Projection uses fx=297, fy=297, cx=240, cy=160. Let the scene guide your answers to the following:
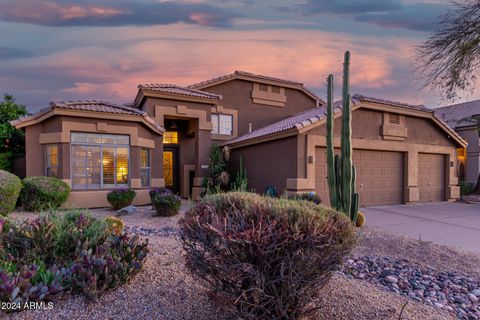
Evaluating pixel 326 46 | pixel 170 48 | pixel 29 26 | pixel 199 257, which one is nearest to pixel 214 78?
pixel 170 48

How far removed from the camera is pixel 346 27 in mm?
11039

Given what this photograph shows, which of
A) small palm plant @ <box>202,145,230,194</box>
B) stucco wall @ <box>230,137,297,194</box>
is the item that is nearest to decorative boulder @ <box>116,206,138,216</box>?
small palm plant @ <box>202,145,230,194</box>

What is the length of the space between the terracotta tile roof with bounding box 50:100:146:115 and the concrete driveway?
10659mm

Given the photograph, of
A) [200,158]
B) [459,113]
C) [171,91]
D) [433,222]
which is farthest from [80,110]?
[459,113]

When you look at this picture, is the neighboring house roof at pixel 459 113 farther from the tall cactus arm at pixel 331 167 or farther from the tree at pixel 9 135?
the tree at pixel 9 135

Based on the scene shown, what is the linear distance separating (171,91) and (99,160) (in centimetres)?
492

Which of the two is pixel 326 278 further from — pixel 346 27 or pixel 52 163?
pixel 52 163

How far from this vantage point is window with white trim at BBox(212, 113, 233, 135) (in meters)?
17.1

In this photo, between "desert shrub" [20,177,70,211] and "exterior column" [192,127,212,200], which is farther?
"exterior column" [192,127,212,200]

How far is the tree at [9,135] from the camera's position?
13967 millimetres

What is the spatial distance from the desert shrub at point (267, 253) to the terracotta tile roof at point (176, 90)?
1282 centimetres

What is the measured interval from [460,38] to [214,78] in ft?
42.2

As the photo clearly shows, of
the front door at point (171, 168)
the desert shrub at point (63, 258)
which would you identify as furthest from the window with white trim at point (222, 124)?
the desert shrub at point (63, 258)

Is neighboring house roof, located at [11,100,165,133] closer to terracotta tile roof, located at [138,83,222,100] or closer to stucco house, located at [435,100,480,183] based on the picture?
terracotta tile roof, located at [138,83,222,100]
